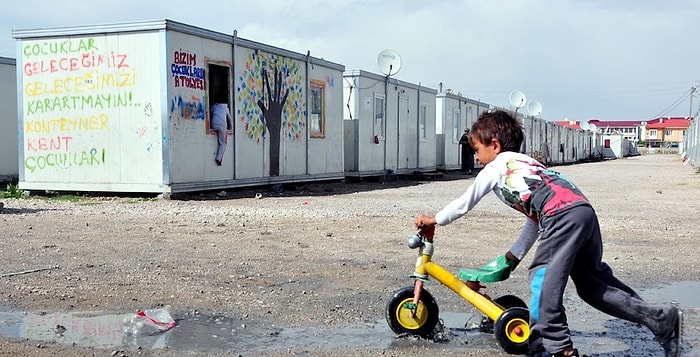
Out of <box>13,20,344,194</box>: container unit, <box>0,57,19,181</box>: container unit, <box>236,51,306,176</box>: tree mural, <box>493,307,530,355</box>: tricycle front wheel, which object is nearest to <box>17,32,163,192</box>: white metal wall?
<box>13,20,344,194</box>: container unit

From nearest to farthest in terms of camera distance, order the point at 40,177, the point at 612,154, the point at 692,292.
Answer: the point at 692,292 < the point at 40,177 < the point at 612,154

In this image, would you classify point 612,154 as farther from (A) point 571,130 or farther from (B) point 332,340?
(B) point 332,340

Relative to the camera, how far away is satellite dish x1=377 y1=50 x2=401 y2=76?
939 inches

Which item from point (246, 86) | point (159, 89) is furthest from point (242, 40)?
point (159, 89)

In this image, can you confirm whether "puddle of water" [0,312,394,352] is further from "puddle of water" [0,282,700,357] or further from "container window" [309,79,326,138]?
"container window" [309,79,326,138]

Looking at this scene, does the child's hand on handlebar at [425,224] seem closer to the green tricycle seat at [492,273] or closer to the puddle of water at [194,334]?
the green tricycle seat at [492,273]

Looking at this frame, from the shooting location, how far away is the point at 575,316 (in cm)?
534

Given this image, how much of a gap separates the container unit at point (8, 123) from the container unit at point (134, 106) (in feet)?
13.3

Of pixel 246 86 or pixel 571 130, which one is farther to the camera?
pixel 571 130

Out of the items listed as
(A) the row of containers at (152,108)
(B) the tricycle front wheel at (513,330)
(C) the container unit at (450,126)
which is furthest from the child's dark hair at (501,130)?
(C) the container unit at (450,126)

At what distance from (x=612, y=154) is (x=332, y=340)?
273ft

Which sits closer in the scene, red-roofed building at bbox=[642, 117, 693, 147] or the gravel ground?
the gravel ground

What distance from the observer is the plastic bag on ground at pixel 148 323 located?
15.7ft

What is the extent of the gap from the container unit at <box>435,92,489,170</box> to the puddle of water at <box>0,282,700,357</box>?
955 inches
